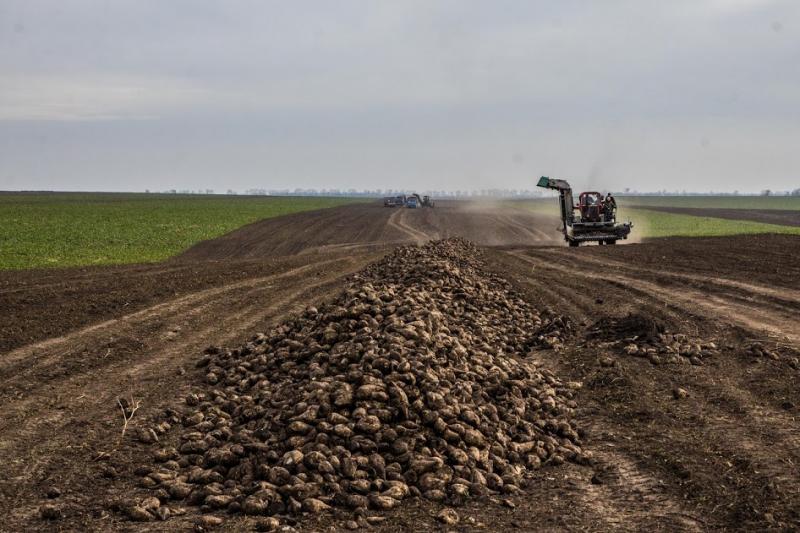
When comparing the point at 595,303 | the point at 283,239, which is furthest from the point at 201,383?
the point at 283,239

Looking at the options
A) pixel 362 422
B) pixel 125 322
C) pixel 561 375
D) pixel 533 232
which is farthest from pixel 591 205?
pixel 362 422

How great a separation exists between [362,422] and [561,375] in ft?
17.7

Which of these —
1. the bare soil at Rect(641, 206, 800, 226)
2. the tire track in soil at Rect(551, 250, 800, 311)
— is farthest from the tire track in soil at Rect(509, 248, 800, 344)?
the bare soil at Rect(641, 206, 800, 226)

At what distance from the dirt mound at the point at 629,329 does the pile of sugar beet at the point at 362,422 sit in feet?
10.5

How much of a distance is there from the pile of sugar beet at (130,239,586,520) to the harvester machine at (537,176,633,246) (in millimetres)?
24444

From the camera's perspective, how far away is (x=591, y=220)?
Result: 3591 cm

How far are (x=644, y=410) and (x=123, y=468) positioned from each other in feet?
25.4

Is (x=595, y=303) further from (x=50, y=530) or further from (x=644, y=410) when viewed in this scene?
(x=50, y=530)

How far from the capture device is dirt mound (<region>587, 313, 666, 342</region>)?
13.8 meters

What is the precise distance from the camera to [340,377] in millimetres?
9281

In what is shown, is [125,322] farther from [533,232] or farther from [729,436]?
[533,232]

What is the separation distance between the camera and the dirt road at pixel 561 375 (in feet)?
23.7

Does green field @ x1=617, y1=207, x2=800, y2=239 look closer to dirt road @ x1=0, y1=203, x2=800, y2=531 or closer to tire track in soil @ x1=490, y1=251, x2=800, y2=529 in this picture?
dirt road @ x1=0, y1=203, x2=800, y2=531

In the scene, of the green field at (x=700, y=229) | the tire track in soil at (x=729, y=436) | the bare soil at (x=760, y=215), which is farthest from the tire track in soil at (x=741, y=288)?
the bare soil at (x=760, y=215)
